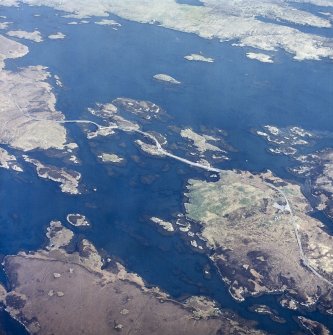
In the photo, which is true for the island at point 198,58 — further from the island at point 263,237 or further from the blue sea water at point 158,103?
the island at point 263,237

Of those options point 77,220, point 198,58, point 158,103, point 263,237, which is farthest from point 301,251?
point 198,58

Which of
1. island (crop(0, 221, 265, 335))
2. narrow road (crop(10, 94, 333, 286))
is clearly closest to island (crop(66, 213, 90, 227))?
island (crop(0, 221, 265, 335))

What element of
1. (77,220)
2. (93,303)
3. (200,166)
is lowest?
(93,303)

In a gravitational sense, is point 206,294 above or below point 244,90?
below

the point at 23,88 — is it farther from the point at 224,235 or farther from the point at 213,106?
the point at 224,235

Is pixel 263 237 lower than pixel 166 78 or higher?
lower

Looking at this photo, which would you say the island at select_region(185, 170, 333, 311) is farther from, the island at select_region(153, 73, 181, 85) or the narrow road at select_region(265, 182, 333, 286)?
the island at select_region(153, 73, 181, 85)

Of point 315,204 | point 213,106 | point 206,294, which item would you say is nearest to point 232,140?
point 213,106

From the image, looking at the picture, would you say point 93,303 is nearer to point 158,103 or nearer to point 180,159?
point 180,159
